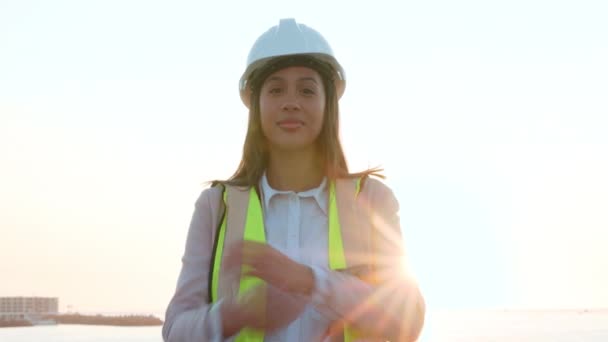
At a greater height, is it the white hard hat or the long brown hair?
the white hard hat

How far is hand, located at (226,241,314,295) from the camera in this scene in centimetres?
221

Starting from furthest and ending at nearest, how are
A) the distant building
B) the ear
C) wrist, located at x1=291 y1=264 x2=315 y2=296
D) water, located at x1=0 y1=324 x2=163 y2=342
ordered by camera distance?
the distant building < water, located at x1=0 y1=324 x2=163 y2=342 < the ear < wrist, located at x1=291 y1=264 x2=315 y2=296

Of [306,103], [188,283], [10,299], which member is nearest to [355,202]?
[306,103]

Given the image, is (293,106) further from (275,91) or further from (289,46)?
(289,46)

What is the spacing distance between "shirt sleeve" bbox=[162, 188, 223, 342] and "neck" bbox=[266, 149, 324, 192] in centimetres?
29

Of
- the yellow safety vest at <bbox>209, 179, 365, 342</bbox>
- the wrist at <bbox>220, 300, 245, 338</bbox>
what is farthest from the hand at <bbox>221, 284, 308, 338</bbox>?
the yellow safety vest at <bbox>209, 179, 365, 342</bbox>

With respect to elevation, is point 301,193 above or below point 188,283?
above

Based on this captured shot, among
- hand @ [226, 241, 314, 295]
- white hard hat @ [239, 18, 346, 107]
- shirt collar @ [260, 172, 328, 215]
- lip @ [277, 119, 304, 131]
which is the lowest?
hand @ [226, 241, 314, 295]

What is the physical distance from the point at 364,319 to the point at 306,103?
0.90 meters

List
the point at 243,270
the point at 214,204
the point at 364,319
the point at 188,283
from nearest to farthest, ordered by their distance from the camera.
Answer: the point at 243,270 < the point at 364,319 < the point at 188,283 < the point at 214,204

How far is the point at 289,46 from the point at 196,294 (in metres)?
1.03

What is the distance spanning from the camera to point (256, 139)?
10.4 ft

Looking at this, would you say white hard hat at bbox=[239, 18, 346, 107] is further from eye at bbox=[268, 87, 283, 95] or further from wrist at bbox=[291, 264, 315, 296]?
wrist at bbox=[291, 264, 315, 296]

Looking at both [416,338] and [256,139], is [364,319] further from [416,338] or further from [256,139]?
[256,139]
